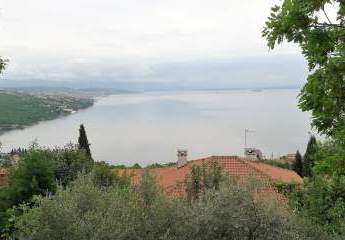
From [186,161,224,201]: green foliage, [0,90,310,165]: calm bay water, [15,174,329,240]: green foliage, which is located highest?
[15,174,329,240]: green foliage

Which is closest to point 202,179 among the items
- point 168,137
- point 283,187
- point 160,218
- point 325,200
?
point 325,200

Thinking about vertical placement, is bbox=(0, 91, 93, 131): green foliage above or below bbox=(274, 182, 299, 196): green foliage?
below

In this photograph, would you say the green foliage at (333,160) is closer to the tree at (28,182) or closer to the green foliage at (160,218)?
the green foliage at (160,218)

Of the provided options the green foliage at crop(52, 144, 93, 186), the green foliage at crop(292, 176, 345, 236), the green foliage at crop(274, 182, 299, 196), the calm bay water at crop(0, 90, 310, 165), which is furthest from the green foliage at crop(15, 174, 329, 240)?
the calm bay water at crop(0, 90, 310, 165)

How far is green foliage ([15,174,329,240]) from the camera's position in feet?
27.8

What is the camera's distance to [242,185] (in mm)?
9648

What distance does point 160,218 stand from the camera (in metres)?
8.96

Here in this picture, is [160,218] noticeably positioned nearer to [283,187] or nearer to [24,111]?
[283,187]

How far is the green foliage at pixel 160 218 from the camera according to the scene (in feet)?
27.8

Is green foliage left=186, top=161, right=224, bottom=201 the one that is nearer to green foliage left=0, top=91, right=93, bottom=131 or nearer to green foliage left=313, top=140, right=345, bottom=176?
green foliage left=313, top=140, right=345, bottom=176

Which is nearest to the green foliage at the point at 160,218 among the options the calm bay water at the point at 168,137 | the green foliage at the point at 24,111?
the calm bay water at the point at 168,137

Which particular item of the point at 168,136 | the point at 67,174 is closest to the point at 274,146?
the point at 168,136

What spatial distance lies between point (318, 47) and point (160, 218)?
4.00 m

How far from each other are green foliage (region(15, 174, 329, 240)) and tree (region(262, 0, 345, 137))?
2223 mm
